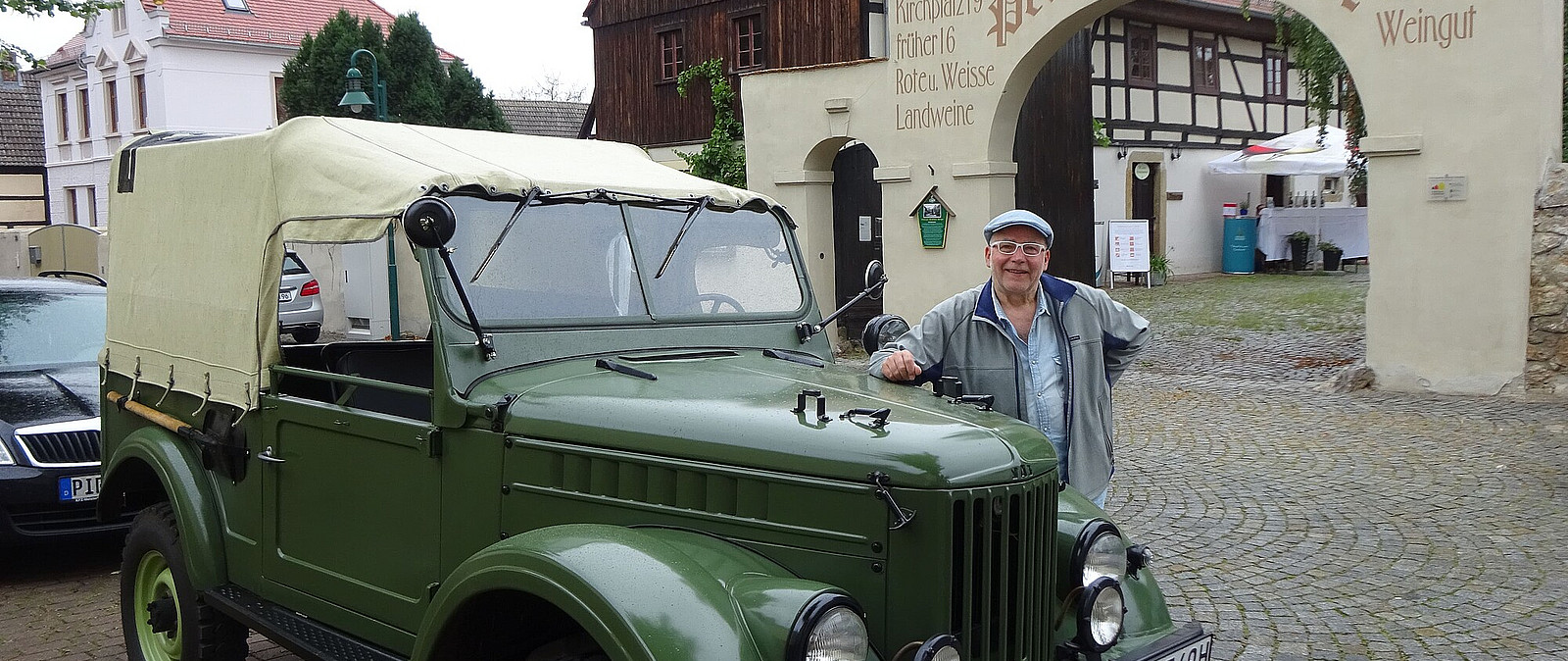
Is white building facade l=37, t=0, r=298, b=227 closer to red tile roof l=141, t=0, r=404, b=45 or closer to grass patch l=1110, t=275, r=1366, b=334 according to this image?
red tile roof l=141, t=0, r=404, b=45

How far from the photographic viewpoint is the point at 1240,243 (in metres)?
24.6

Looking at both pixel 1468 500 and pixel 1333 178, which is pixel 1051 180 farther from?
pixel 1333 178

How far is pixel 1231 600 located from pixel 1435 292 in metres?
5.90

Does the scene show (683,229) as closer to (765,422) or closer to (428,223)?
(428,223)

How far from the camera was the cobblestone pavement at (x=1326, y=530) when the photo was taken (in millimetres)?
5098

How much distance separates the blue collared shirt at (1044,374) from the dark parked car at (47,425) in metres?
3.96

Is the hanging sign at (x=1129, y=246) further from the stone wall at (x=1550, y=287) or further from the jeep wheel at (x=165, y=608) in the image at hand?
the jeep wheel at (x=165, y=608)

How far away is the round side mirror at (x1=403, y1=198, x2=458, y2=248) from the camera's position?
323 cm

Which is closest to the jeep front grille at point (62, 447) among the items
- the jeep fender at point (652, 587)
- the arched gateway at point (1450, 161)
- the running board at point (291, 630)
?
the running board at point (291, 630)

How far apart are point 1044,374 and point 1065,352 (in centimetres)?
10

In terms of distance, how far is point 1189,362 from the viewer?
12.9 m

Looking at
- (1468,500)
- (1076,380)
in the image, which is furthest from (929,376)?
(1468,500)

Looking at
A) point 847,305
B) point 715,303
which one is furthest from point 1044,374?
point 715,303

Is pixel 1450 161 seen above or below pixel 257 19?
below
